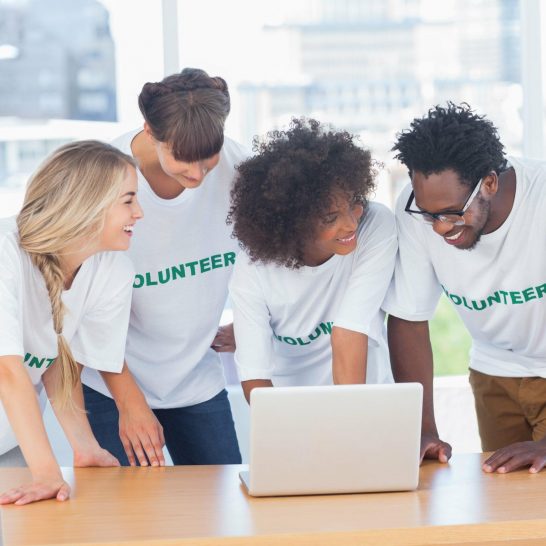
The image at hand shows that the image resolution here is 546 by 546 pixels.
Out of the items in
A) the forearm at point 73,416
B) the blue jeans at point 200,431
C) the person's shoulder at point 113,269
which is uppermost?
the person's shoulder at point 113,269

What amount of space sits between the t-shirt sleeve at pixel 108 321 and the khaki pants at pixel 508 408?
102cm

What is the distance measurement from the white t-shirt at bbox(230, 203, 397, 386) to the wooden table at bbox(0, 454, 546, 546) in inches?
16.1

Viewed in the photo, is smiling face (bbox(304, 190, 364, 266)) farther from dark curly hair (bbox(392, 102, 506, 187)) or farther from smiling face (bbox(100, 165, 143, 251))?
smiling face (bbox(100, 165, 143, 251))

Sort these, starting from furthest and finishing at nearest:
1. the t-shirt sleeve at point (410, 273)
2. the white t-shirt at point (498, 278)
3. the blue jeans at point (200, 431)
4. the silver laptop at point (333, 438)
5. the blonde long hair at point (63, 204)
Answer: the blue jeans at point (200, 431)
the t-shirt sleeve at point (410, 273)
the white t-shirt at point (498, 278)
the blonde long hair at point (63, 204)
the silver laptop at point (333, 438)

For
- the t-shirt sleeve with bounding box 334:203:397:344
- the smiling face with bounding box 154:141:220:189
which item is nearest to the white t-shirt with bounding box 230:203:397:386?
the t-shirt sleeve with bounding box 334:203:397:344

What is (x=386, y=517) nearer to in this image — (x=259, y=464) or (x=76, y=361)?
(x=259, y=464)

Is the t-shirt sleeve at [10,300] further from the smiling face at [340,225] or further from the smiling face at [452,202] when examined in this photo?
the smiling face at [452,202]

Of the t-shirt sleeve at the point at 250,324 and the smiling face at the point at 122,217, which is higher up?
the smiling face at the point at 122,217

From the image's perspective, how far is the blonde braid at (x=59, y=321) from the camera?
2043 mm

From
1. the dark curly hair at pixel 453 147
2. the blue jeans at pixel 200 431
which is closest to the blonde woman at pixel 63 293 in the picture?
the blue jeans at pixel 200 431

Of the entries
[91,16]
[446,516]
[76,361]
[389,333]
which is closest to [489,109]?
[91,16]

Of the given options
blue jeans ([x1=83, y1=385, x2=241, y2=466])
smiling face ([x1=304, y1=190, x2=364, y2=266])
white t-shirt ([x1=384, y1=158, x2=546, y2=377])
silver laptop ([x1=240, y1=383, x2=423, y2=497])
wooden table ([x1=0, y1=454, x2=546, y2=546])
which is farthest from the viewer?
blue jeans ([x1=83, y1=385, x2=241, y2=466])

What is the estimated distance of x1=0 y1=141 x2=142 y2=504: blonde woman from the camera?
1.92 m

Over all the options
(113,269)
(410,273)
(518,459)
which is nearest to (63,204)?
(113,269)
